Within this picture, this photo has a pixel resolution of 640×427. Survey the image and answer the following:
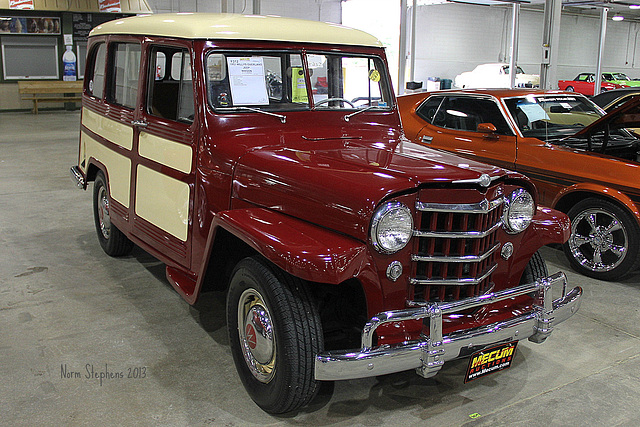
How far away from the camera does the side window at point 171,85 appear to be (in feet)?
12.0

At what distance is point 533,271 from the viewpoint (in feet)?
11.3

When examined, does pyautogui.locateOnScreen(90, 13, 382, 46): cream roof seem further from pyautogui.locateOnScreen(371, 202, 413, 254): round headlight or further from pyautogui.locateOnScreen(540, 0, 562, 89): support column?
pyautogui.locateOnScreen(540, 0, 562, 89): support column

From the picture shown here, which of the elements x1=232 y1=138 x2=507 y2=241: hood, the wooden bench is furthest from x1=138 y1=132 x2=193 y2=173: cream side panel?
the wooden bench

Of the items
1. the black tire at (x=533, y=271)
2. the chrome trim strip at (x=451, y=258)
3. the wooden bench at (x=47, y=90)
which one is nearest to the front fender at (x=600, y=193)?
the black tire at (x=533, y=271)

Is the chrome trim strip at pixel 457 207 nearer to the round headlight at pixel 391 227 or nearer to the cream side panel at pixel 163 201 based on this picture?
the round headlight at pixel 391 227

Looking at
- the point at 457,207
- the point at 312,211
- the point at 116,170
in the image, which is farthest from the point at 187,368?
the point at 116,170

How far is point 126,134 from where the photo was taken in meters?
4.41

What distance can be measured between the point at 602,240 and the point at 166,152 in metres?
3.54

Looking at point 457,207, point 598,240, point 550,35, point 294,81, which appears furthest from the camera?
point 550,35

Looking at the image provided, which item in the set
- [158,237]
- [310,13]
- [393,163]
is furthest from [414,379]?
[310,13]

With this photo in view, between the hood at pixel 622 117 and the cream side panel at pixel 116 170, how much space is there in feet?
12.7

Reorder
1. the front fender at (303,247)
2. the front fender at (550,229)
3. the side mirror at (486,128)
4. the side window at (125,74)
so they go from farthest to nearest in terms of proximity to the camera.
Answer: the side mirror at (486,128) < the side window at (125,74) < the front fender at (550,229) < the front fender at (303,247)

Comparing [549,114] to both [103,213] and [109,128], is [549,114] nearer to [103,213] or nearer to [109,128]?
[109,128]

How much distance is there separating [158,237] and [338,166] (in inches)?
63.1
